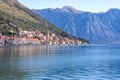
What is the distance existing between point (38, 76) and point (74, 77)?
325 inches

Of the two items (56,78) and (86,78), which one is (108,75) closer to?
(86,78)

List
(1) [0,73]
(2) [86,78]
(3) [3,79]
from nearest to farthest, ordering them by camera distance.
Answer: (3) [3,79], (2) [86,78], (1) [0,73]

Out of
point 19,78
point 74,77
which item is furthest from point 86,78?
point 19,78

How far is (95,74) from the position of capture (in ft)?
317

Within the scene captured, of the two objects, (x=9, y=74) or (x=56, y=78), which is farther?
(x=9, y=74)

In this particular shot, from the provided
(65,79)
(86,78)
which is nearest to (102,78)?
(86,78)

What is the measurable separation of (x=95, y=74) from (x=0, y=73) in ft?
76.0

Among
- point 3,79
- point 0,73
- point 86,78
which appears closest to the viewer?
point 3,79

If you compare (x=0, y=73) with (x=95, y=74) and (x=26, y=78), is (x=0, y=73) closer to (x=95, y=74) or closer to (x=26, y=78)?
(x=26, y=78)

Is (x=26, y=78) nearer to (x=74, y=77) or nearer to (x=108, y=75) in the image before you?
(x=74, y=77)

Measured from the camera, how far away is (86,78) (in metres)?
88.6

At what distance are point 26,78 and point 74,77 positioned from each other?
11456mm

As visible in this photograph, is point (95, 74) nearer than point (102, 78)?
No

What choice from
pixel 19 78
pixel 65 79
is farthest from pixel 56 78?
pixel 19 78
